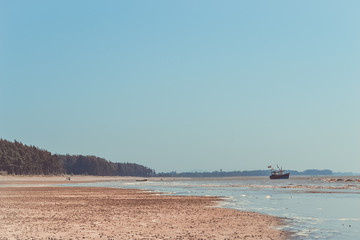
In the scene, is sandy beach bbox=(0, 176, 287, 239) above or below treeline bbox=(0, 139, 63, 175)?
below

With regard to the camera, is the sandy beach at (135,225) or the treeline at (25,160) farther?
the treeline at (25,160)

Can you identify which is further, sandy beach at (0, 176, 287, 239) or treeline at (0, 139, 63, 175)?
treeline at (0, 139, 63, 175)

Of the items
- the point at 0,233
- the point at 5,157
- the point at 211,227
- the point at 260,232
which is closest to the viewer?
the point at 0,233

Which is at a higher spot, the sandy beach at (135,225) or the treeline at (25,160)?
the treeline at (25,160)

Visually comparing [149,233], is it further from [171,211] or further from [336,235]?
[171,211]

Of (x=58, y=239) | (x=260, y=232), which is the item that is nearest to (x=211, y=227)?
(x=260, y=232)

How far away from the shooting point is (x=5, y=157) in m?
151

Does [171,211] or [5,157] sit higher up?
[5,157]

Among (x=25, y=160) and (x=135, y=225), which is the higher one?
(x=25, y=160)

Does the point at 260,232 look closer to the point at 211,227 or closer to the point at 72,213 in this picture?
the point at 211,227

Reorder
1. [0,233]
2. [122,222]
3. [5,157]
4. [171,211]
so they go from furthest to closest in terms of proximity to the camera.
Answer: [5,157] < [171,211] < [122,222] < [0,233]

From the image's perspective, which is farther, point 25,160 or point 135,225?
point 25,160

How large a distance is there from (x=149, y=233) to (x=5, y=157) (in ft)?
469

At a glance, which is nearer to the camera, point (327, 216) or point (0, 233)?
point (0, 233)
